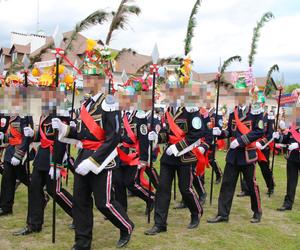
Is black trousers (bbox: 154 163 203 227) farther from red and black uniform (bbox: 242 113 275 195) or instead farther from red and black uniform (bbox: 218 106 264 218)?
red and black uniform (bbox: 242 113 275 195)

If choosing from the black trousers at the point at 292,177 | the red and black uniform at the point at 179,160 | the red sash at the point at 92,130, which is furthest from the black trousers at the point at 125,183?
the black trousers at the point at 292,177

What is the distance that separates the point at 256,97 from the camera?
6.64 m

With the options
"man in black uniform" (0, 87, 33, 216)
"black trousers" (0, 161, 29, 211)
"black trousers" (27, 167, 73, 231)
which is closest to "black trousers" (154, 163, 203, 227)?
"black trousers" (27, 167, 73, 231)

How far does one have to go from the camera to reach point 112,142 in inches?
168

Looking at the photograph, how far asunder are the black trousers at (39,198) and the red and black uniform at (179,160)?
117 cm

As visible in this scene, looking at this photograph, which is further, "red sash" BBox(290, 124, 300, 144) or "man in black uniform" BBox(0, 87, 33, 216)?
"red sash" BBox(290, 124, 300, 144)

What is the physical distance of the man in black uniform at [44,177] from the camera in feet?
16.4

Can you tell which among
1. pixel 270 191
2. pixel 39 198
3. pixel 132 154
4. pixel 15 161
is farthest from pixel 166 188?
pixel 270 191

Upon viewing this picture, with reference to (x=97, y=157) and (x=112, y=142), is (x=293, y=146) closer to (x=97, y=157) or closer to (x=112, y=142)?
(x=112, y=142)

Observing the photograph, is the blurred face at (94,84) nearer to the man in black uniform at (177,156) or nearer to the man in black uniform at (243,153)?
the man in black uniform at (177,156)

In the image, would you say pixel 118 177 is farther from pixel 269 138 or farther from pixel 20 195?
pixel 269 138

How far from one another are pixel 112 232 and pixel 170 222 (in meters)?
0.99

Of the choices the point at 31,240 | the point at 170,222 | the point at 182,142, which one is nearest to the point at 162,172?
the point at 182,142

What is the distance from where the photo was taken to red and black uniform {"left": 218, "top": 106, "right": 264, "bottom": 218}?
5.76 meters
